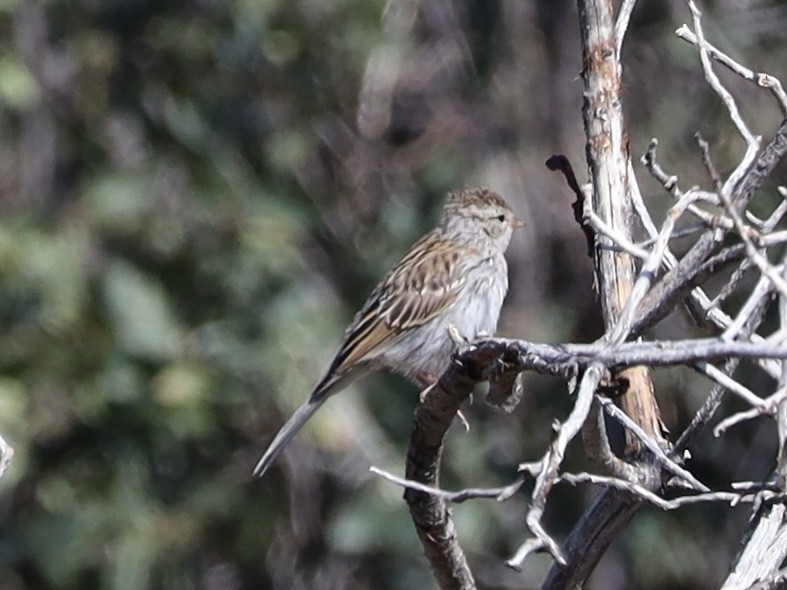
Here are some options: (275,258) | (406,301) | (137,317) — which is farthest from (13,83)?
(406,301)

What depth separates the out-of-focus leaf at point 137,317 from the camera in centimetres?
543

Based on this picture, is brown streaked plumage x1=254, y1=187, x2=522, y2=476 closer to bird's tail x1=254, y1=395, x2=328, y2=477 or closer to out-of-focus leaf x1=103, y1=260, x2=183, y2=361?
bird's tail x1=254, y1=395, x2=328, y2=477

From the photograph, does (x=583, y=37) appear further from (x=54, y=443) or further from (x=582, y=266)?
(x=582, y=266)

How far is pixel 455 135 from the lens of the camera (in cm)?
694

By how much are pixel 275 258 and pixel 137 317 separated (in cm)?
49

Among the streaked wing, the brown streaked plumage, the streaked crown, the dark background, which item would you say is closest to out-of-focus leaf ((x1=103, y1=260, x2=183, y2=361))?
the dark background

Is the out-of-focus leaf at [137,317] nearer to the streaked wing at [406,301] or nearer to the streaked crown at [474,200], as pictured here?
the streaked wing at [406,301]

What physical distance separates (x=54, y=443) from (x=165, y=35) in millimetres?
1576

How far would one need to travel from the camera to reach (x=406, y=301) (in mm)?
5418

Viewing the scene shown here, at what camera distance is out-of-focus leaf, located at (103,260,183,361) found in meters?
5.43

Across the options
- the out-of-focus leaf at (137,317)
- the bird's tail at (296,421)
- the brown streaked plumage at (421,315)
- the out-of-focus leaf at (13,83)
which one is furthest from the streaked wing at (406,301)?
the out-of-focus leaf at (13,83)

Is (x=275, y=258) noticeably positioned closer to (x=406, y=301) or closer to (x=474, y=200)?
(x=406, y=301)

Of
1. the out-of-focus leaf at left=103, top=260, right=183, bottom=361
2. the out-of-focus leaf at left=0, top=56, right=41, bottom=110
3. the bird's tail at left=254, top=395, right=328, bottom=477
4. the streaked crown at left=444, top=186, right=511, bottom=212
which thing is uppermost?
the out-of-focus leaf at left=0, top=56, right=41, bottom=110

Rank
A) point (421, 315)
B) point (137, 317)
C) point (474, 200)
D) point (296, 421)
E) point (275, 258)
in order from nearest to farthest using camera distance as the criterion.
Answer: point (296, 421) → point (421, 315) → point (137, 317) → point (275, 258) → point (474, 200)
